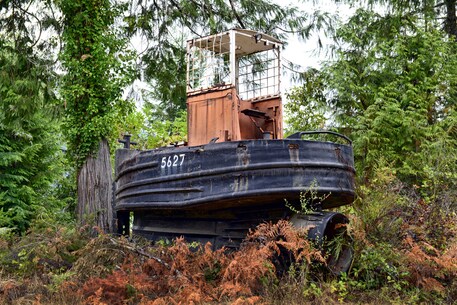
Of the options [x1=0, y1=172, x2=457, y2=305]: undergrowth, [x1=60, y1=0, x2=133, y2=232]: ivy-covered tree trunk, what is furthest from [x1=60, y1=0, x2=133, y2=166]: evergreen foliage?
[x1=0, y1=172, x2=457, y2=305]: undergrowth

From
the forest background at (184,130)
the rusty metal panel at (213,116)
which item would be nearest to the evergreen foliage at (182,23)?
the forest background at (184,130)

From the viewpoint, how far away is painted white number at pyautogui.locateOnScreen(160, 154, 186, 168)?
7605 mm

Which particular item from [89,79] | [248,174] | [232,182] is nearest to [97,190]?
[89,79]

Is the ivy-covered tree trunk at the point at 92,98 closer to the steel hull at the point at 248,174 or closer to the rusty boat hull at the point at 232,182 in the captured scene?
the rusty boat hull at the point at 232,182

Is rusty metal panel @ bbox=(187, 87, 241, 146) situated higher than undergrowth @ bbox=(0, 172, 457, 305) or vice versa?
rusty metal panel @ bbox=(187, 87, 241, 146)

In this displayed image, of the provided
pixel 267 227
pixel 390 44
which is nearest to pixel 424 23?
pixel 390 44

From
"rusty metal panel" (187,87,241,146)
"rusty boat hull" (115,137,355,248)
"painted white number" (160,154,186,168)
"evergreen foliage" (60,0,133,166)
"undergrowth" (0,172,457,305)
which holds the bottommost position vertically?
"undergrowth" (0,172,457,305)

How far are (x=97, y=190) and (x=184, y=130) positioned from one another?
11276mm

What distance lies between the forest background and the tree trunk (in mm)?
23

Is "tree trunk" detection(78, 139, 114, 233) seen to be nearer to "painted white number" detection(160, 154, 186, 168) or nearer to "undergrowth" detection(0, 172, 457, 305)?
"undergrowth" detection(0, 172, 457, 305)

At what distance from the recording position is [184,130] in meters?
21.4

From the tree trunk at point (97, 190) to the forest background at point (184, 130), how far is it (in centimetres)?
2

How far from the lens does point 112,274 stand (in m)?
6.75

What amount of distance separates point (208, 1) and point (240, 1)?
2.00 ft
